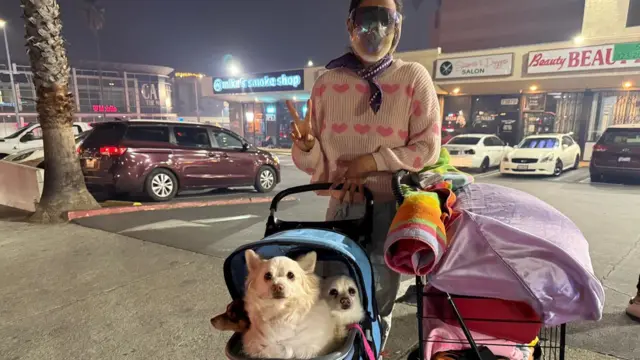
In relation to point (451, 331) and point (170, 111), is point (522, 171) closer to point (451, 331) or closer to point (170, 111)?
point (451, 331)

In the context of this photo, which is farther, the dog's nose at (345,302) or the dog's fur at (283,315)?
the dog's nose at (345,302)

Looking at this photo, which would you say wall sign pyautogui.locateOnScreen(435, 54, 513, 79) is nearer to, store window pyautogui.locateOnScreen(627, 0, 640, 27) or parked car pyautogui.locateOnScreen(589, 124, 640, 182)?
store window pyautogui.locateOnScreen(627, 0, 640, 27)

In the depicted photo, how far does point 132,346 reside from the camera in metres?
2.69

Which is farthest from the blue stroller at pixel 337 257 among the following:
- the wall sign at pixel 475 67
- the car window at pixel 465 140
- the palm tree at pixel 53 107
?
the wall sign at pixel 475 67

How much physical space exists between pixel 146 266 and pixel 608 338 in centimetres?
438

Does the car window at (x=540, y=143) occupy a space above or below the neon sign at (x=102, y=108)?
below

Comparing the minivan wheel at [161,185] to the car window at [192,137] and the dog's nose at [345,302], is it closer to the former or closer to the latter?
the car window at [192,137]

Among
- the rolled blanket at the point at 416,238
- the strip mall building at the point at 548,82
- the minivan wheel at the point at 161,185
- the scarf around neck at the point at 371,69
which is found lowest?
the minivan wheel at the point at 161,185

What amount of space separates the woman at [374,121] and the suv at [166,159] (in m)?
6.77

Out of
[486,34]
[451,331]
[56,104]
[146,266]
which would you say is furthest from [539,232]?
[486,34]

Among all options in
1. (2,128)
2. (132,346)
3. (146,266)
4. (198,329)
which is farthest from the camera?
(2,128)

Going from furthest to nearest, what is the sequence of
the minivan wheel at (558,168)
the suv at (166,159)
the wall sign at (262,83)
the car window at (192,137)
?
the wall sign at (262,83), the minivan wheel at (558,168), the car window at (192,137), the suv at (166,159)

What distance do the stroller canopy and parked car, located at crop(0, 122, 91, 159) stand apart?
12.2 metres

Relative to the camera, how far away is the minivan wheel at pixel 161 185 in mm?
7824
